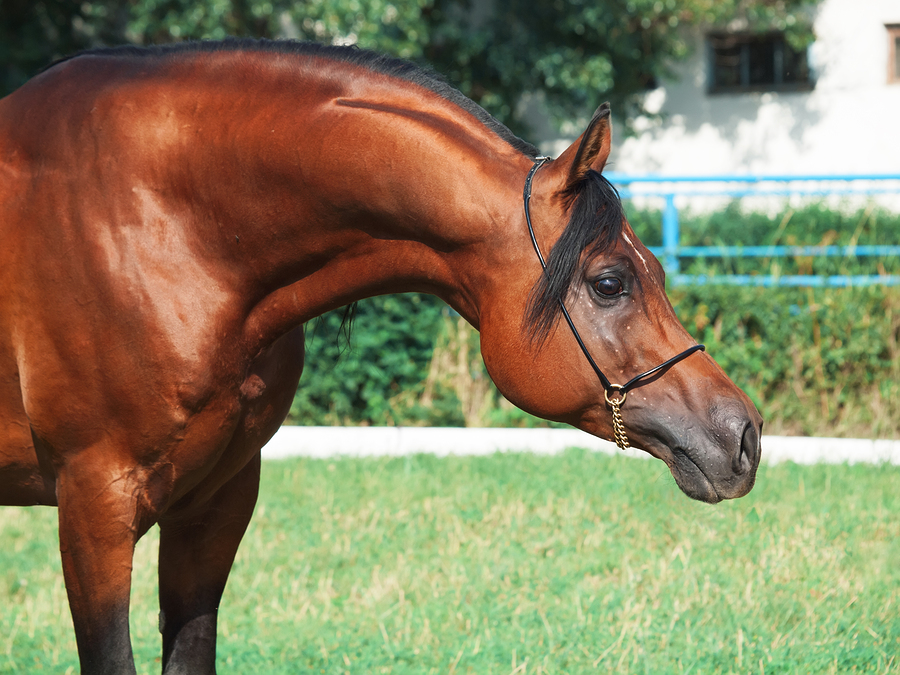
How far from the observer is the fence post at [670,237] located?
25.4ft

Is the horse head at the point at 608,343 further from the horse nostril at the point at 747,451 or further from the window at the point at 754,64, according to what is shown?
the window at the point at 754,64

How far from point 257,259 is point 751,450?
4.44 ft

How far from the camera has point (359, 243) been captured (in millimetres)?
2402

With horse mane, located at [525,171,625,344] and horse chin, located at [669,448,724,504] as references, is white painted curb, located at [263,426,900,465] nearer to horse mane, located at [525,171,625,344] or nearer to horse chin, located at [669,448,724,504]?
horse chin, located at [669,448,724,504]

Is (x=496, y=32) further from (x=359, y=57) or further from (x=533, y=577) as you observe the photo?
(x=359, y=57)

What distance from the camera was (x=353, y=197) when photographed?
7.63 ft

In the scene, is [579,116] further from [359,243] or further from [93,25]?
[359,243]

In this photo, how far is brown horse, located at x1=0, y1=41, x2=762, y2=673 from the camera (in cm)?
223

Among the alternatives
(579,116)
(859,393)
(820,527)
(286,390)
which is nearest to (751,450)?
(286,390)

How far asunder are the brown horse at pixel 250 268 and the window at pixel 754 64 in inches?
479

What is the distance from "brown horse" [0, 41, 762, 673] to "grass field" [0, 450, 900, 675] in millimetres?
539

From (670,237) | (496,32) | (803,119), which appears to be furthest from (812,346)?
(803,119)

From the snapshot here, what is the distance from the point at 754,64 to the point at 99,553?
1323 centimetres

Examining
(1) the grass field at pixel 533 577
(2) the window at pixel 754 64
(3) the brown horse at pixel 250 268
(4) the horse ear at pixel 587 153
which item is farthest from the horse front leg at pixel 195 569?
(2) the window at pixel 754 64
